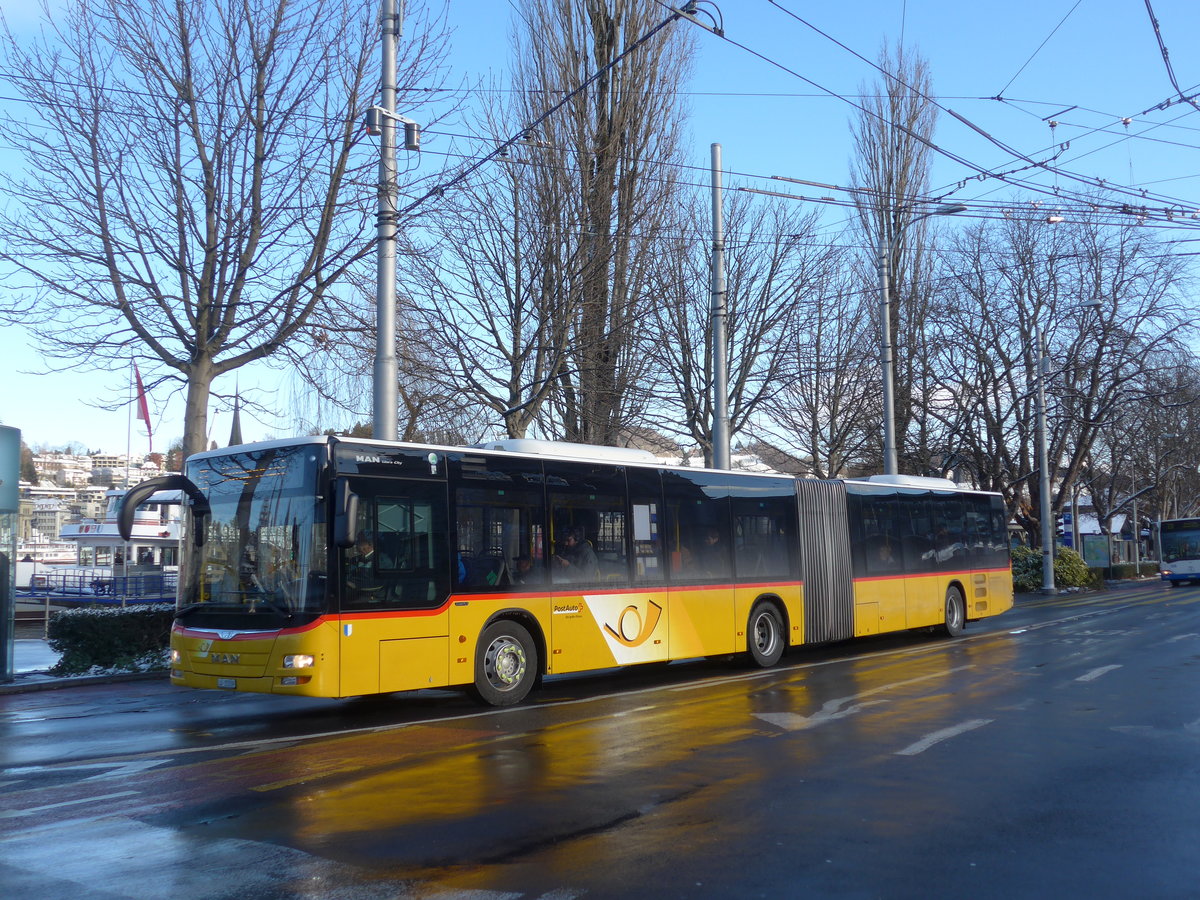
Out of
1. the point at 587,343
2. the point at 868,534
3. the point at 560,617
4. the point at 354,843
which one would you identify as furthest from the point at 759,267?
the point at 354,843

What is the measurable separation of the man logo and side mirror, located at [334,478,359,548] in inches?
168

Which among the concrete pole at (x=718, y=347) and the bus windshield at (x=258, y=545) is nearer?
the bus windshield at (x=258, y=545)

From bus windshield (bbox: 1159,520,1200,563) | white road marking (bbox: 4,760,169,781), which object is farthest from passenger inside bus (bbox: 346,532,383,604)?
bus windshield (bbox: 1159,520,1200,563)

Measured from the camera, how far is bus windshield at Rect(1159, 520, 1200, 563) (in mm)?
46375

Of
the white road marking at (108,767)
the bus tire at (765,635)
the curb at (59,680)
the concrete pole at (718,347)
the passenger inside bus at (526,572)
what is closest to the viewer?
the white road marking at (108,767)

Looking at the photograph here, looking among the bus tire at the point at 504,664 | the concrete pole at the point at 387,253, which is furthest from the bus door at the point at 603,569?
the concrete pole at the point at 387,253

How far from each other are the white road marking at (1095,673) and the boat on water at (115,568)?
18657 millimetres

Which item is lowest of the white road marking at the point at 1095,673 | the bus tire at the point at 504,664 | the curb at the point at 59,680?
the white road marking at the point at 1095,673

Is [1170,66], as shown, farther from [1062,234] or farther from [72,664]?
[1062,234]

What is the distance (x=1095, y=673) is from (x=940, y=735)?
578cm

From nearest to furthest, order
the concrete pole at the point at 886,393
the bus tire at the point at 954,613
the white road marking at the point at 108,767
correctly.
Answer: the white road marking at the point at 108,767 < the bus tire at the point at 954,613 < the concrete pole at the point at 886,393

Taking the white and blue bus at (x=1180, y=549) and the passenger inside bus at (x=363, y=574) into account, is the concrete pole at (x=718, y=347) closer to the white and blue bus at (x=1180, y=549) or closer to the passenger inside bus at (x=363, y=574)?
the passenger inside bus at (x=363, y=574)

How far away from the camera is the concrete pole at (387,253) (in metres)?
14.6

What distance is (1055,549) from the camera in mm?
43375
